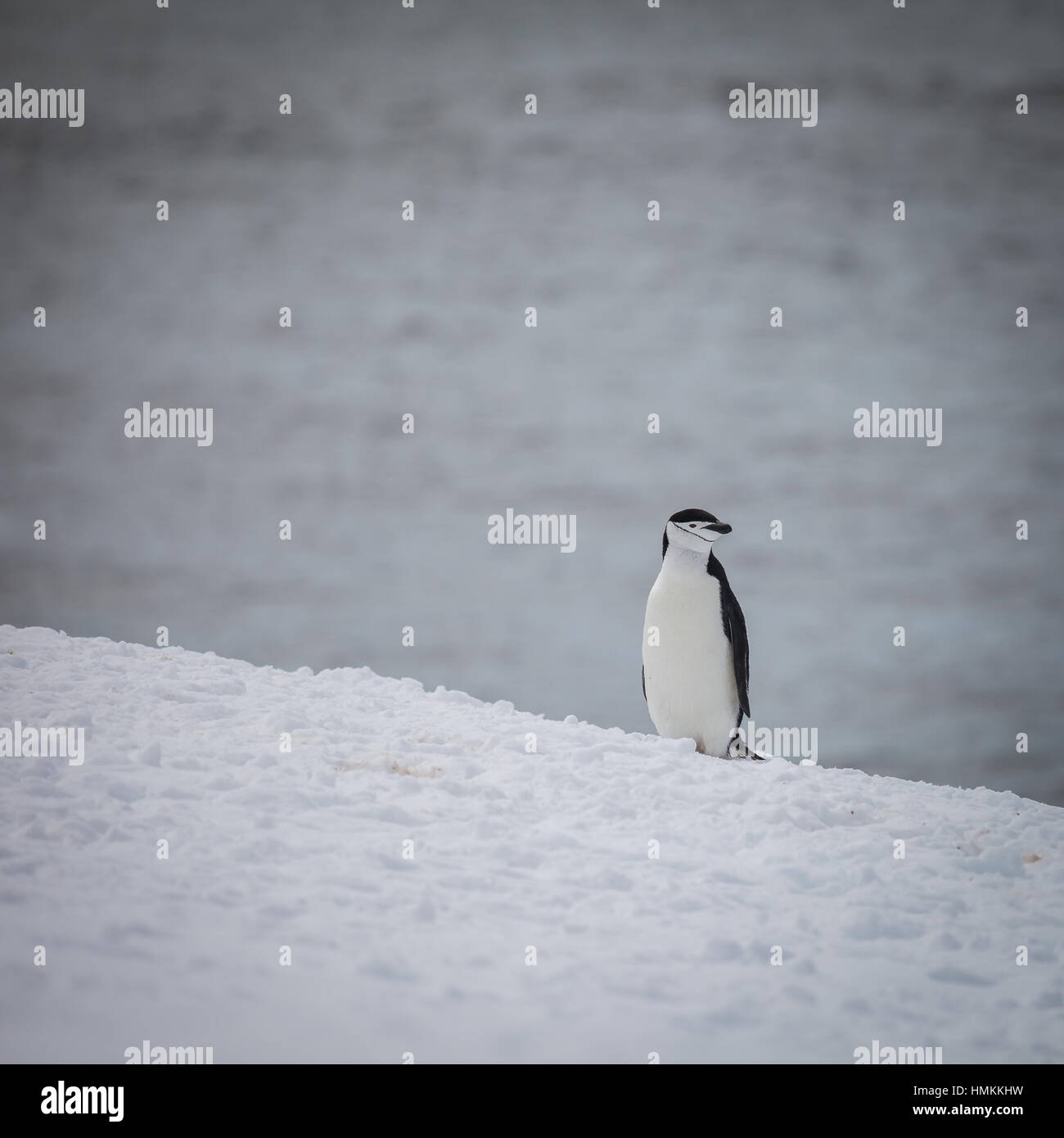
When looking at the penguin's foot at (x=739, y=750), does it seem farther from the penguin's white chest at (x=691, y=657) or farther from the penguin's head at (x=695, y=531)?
the penguin's head at (x=695, y=531)

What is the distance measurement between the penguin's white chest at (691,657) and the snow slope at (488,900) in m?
1.48

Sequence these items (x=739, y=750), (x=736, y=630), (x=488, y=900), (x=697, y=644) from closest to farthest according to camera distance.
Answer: (x=488, y=900) → (x=697, y=644) → (x=736, y=630) → (x=739, y=750)

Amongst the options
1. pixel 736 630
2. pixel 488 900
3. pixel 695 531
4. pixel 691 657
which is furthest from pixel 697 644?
pixel 488 900

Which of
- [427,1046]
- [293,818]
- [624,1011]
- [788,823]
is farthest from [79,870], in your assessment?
[788,823]

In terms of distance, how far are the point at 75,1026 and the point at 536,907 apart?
204cm

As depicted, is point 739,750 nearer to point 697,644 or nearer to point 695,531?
point 697,644

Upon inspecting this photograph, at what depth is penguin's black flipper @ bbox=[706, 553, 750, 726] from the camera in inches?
349

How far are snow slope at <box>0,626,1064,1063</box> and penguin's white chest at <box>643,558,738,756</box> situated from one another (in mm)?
1480

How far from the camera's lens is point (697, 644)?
8.77 meters

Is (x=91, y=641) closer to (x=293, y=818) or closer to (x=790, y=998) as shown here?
(x=293, y=818)

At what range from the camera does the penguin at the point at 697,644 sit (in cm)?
878

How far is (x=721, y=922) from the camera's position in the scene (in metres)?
4.75

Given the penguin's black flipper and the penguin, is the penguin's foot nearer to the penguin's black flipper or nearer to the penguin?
the penguin

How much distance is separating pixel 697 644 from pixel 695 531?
1002mm
